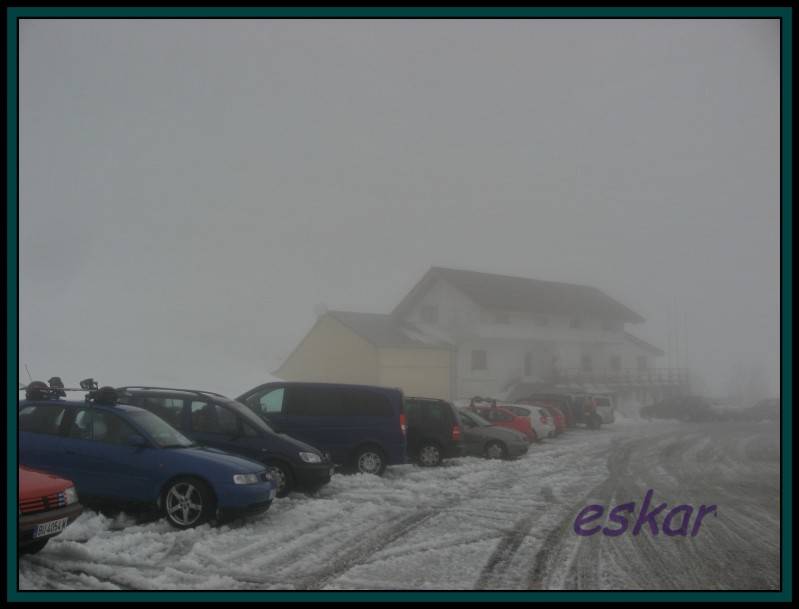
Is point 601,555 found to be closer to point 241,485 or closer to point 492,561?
point 492,561

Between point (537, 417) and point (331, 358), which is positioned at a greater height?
point (331, 358)

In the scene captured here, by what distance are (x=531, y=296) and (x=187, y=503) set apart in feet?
47.4

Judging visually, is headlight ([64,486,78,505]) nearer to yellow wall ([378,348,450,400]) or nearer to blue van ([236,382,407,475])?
blue van ([236,382,407,475])

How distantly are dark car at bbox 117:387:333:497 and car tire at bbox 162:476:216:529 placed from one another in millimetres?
2264

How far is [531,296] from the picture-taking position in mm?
21422

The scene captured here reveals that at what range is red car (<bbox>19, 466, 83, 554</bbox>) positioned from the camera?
7172mm

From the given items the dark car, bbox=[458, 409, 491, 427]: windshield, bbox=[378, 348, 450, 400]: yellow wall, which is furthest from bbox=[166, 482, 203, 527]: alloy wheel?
bbox=[378, 348, 450, 400]: yellow wall

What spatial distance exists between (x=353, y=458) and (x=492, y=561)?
627 cm

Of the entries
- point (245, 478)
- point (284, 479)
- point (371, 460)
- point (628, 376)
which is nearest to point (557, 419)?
point (628, 376)

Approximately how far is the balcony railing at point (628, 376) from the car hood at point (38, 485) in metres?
15.7

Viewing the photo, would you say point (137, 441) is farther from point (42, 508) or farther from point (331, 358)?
point (331, 358)

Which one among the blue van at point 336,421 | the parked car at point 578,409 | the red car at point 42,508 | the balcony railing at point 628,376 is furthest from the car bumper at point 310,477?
the parked car at point 578,409

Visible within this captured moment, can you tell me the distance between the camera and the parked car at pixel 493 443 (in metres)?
17.3
